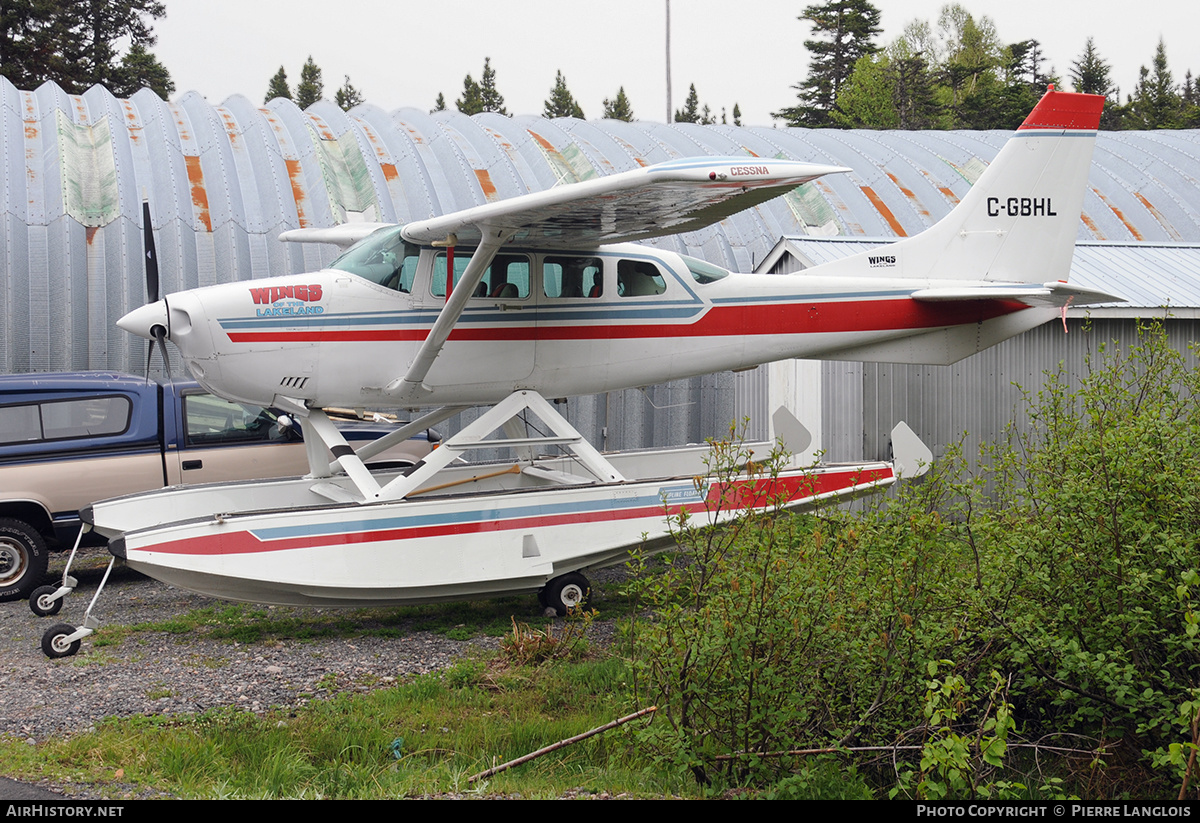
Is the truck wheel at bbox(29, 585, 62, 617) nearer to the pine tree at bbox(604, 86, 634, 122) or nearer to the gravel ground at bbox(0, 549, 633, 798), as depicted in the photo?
the gravel ground at bbox(0, 549, 633, 798)

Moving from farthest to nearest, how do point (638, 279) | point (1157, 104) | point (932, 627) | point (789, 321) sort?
1. point (1157, 104)
2. point (789, 321)
3. point (638, 279)
4. point (932, 627)

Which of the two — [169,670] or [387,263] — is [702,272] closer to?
[387,263]

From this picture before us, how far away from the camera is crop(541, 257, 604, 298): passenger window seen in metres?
9.62

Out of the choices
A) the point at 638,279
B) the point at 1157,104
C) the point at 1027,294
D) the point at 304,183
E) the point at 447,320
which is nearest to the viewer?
the point at 447,320

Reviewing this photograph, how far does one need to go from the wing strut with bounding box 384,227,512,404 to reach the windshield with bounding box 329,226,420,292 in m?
0.53

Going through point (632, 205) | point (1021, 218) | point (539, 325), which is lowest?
point (539, 325)

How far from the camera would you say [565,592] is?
9016mm

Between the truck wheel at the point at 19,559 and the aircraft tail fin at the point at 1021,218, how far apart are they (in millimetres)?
9073

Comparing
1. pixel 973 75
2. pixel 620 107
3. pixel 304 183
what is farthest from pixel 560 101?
pixel 304 183

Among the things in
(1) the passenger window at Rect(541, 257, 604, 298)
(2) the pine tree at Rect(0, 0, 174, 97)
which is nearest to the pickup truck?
(1) the passenger window at Rect(541, 257, 604, 298)

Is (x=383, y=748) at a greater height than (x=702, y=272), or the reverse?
(x=702, y=272)

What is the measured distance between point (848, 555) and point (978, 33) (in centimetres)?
7124

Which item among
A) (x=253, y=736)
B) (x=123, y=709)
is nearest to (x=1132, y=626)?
(x=253, y=736)

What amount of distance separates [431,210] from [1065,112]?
9196 millimetres
